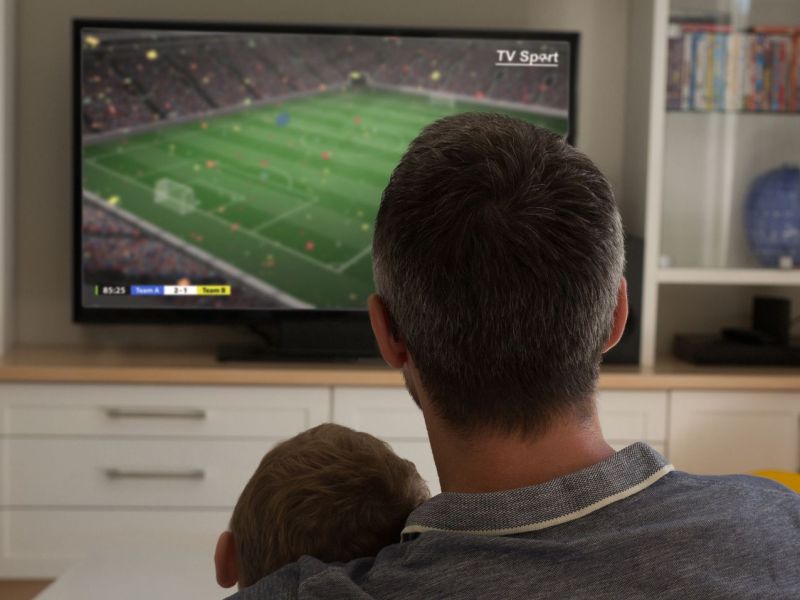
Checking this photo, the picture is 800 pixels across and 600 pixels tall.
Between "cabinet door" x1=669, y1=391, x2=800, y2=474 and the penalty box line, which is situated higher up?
Answer: the penalty box line

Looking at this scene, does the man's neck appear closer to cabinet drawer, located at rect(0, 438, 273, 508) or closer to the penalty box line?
cabinet drawer, located at rect(0, 438, 273, 508)

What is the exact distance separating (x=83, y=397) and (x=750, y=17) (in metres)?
2.30

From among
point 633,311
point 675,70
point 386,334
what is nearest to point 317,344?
point 633,311

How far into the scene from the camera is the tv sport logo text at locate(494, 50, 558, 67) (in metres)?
3.43

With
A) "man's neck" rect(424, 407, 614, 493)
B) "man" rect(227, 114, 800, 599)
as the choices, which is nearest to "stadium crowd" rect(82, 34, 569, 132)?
"man" rect(227, 114, 800, 599)

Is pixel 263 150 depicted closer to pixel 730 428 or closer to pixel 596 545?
pixel 730 428

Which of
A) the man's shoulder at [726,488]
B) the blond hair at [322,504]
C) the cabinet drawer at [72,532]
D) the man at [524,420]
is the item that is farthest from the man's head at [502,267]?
the cabinet drawer at [72,532]

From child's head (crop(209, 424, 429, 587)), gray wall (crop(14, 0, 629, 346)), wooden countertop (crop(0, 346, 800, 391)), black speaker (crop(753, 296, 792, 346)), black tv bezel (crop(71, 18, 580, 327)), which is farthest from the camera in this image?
gray wall (crop(14, 0, 629, 346))

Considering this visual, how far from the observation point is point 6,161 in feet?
11.5

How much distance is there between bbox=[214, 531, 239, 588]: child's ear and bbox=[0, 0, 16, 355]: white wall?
2.29 m

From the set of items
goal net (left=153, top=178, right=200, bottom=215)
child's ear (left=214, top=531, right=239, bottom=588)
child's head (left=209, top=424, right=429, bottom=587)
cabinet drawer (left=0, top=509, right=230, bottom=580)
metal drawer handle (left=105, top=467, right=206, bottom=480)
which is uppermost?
goal net (left=153, top=178, right=200, bottom=215)

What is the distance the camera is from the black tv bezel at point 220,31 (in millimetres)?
3383

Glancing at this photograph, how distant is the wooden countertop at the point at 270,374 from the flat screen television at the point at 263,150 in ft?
0.55

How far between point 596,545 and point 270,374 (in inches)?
94.6
